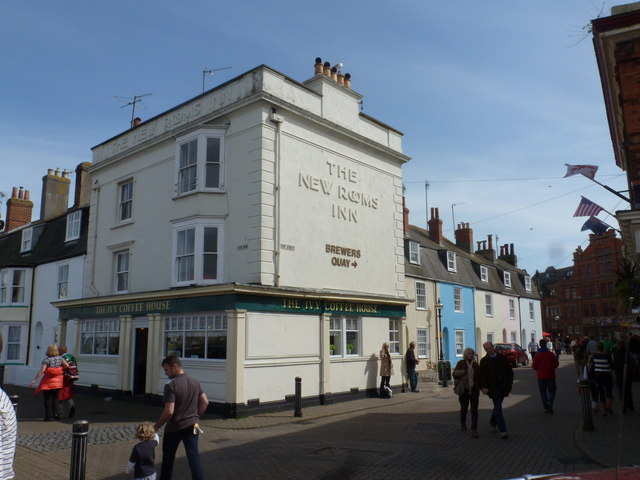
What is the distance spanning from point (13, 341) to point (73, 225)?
613 centimetres

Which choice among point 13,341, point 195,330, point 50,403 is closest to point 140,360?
point 195,330

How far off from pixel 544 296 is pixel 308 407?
7469cm

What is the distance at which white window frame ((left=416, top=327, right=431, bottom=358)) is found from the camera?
2806cm

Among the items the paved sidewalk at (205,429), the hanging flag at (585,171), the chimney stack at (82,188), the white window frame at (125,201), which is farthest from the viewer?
the chimney stack at (82,188)

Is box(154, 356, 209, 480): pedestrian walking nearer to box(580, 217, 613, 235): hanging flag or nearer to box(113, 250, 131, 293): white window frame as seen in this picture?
box(580, 217, 613, 235): hanging flag

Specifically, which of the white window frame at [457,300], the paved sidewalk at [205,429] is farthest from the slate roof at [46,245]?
the white window frame at [457,300]

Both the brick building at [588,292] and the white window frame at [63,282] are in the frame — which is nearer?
the white window frame at [63,282]

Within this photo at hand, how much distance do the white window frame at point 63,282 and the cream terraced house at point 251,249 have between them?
109 inches

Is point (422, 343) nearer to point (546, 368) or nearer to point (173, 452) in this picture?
point (546, 368)

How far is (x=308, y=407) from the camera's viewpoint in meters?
15.2

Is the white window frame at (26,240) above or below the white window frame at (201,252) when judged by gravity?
above

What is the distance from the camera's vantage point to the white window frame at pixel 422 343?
92.1 feet

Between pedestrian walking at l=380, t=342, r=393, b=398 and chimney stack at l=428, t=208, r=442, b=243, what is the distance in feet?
58.5

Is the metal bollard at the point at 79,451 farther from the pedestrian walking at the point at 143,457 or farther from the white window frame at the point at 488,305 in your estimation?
the white window frame at the point at 488,305
